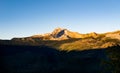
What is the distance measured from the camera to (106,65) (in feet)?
297

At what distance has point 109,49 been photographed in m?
90.8

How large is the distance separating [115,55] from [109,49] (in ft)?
9.28

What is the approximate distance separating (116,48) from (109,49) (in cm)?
207

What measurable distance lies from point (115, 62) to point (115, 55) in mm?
2043

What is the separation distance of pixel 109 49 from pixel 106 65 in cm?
482

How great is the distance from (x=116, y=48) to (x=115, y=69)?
674 cm

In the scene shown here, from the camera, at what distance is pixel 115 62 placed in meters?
89.1

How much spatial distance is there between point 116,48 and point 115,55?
258 cm

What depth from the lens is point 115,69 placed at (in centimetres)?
8738

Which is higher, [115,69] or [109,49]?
[109,49]

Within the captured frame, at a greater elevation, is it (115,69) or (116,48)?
(116,48)

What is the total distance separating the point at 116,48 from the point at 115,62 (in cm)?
433

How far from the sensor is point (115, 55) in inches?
3504

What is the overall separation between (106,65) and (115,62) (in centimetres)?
295
